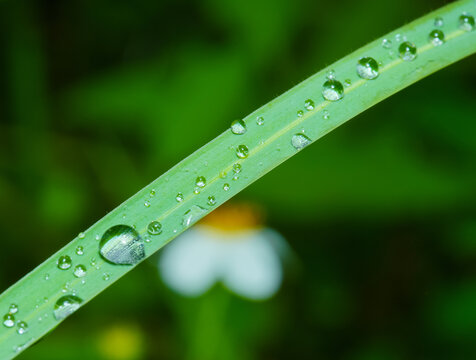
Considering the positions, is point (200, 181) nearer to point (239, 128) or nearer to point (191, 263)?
point (239, 128)

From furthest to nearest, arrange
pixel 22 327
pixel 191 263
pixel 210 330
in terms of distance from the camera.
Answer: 1. pixel 191 263
2. pixel 210 330
3. pixel 22 327

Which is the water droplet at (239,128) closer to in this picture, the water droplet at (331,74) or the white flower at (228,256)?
the water droplet at (331,74)

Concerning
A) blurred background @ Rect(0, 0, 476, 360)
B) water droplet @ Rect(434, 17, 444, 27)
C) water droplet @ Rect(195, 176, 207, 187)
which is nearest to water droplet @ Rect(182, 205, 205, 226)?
water droplet @ Rect(195, 176, 207, 187)

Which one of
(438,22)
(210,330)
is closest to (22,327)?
(438,22)

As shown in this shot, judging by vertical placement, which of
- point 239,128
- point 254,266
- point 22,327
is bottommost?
point 22,327

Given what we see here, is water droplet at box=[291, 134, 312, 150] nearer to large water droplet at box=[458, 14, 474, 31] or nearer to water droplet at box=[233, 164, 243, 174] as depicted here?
water droplet at box=[233, 164, 243, 174]

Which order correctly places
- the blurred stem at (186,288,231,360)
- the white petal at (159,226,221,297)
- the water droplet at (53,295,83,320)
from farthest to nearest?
the white petal at (159,226,221,297) → the blurred stem at (186,288,231,360) → the water droplet at (53,295,83,320)
